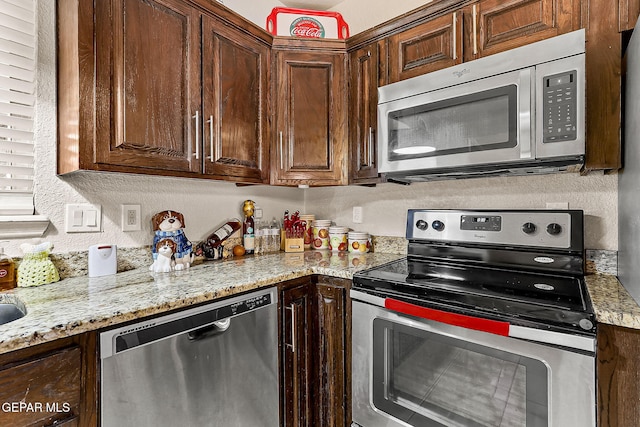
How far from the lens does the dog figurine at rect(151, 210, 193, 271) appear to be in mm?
1522

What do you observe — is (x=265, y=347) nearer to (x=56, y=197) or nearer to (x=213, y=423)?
(x=213, y=423)

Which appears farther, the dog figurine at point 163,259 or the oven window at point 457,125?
the dog figurine at point 163,259

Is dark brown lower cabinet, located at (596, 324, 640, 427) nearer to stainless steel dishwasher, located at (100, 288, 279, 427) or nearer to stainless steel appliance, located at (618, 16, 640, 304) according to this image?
stainless steel appliance, located at (618, 16, 640, 304)

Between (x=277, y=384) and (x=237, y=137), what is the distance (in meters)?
1.18

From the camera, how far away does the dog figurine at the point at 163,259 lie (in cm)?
145

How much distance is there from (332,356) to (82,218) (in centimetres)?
125

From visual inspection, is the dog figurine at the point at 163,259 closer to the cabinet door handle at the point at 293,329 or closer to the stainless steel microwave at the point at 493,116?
the cabinet door handle at the point at 293,329

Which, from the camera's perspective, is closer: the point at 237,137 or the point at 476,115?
the point at 476,115

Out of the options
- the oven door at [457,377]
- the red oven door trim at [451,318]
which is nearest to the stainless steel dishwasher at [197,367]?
the oven door at [457,377]

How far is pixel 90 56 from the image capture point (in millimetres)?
1154

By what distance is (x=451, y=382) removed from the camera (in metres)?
1.14

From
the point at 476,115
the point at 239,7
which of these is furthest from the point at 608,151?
the point at 239,7

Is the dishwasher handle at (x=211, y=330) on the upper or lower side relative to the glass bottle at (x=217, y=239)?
lower

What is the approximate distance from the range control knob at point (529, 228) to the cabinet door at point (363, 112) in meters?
0.72
